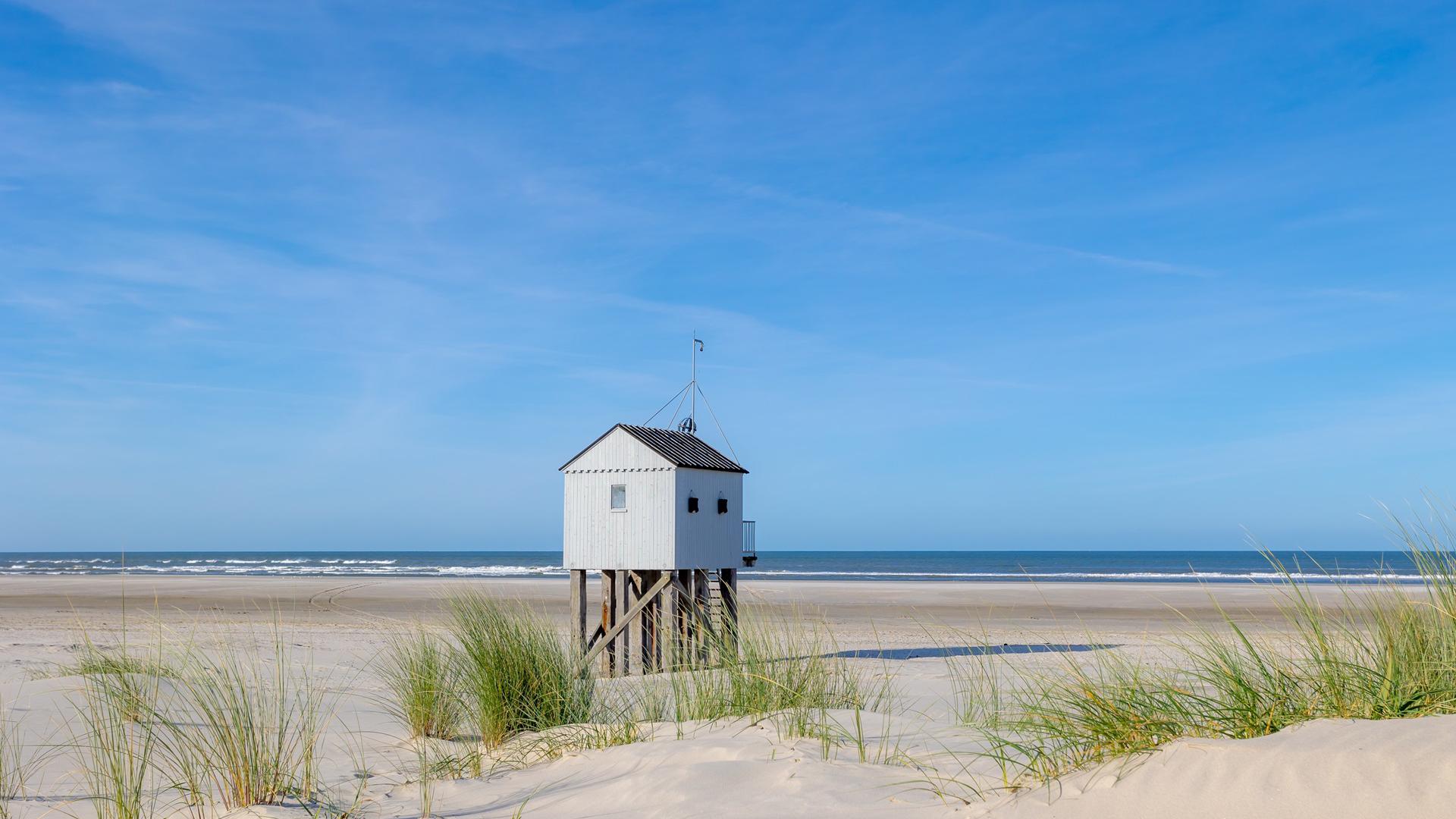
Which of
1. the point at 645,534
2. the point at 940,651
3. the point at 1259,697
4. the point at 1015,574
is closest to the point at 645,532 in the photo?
→ the point at 645,534

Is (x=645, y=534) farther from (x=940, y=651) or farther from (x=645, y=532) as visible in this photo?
(x=940, y=651)

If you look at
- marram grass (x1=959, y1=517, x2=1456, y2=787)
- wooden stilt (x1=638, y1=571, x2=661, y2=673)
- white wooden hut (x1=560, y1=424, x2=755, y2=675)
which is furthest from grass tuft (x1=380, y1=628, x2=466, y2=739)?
wooden stilt (x1=638, y1=571, x2=661, y2=673)

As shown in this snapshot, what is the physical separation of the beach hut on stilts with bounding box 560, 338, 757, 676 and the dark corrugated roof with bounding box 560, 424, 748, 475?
0.08ft

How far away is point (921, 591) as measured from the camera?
42.9 metres

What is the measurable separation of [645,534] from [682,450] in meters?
1.56

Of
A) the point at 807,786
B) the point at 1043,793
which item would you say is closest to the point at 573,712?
the point at 807,786

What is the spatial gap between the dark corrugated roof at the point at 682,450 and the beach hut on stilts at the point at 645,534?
3cm

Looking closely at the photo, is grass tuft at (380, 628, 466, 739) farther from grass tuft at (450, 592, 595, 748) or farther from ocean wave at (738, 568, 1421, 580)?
ocean wave at (738, 568, 1421, 580)

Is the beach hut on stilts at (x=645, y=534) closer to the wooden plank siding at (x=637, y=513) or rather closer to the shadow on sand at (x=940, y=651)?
the wooden plank siding at (x=637, y=513)

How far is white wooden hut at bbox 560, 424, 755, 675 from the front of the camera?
1502 centimetres

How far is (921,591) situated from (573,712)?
37108 millimetres

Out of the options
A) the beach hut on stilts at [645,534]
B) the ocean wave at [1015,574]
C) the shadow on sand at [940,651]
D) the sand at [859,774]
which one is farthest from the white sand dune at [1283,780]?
the ocean wave at [1015,574]

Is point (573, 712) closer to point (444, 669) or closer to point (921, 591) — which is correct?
point (444, 669)

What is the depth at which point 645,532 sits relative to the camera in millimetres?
15062
